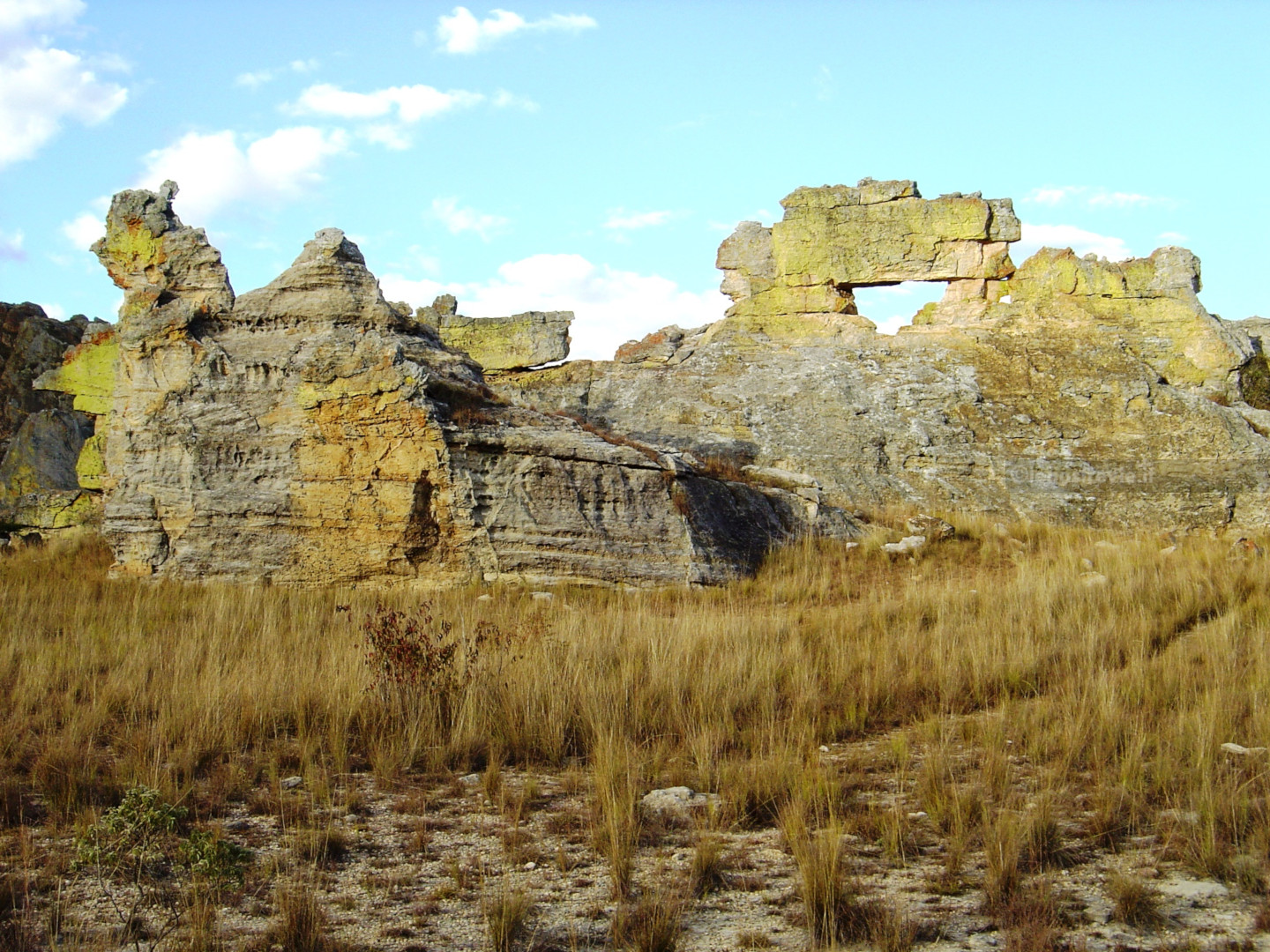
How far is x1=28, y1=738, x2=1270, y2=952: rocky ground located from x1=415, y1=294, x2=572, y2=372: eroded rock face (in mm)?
18251

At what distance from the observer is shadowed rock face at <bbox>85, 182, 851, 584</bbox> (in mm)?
9609

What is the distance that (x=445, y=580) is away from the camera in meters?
9.48

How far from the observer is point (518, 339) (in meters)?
22.3

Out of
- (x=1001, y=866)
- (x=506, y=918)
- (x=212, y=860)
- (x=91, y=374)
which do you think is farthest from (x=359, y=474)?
(x=1001, y=866)

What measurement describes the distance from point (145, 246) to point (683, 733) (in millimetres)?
9855

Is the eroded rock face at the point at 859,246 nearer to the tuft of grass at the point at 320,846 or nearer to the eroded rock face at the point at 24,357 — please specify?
the eroded rock face at the point at 24,357

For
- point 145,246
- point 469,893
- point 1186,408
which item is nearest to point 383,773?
point 469,893

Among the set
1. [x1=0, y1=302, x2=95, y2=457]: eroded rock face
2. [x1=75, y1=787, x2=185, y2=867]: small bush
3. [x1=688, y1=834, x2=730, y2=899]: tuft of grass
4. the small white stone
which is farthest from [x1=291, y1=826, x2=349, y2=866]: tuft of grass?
[x1=0, y1=302, x2=95, y2=457]: eroded rock face

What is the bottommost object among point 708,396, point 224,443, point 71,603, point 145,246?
point 71,603

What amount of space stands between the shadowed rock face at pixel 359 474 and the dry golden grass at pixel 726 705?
611mm

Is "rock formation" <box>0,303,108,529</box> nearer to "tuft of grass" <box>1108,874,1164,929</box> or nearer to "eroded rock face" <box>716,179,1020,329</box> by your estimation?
"eroded rock face" <box>716,179,1020,329</box>

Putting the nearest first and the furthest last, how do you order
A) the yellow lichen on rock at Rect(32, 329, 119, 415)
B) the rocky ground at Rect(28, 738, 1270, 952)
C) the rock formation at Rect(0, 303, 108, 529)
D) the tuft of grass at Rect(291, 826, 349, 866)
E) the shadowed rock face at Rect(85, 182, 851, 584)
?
the rocky ground at Rect(28, 738, 1270, 952) → the tuft of grass at Rect(291, 826, 349, 866) → the shadowed rock face at Rect(85, 182, 851, 584) → the yellow lichen on rock at Rect(32, 329, 119, 415) → the rock formation at Rect(0, 303, 108, 529)

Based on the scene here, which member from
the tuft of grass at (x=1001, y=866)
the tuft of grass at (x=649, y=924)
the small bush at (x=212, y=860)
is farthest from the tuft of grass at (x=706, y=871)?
the small bush at (x=212, y=860)

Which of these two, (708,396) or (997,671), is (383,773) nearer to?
(997,671)
